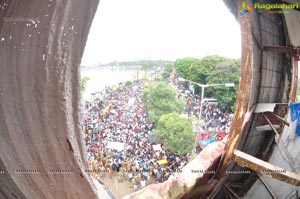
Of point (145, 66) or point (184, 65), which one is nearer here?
point (184, 65)

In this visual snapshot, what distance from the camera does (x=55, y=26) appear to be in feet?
2.79

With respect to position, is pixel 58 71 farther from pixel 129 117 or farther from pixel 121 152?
pixel 129 117

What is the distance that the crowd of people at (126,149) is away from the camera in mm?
11875

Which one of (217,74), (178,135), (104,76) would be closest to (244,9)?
(178,135)

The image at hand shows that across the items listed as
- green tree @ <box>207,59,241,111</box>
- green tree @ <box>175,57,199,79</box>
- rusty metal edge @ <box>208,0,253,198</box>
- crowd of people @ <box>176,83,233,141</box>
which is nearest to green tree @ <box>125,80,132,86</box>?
green tree @ <box>175,57,199,79</box>

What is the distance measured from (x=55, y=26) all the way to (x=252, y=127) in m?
3.82

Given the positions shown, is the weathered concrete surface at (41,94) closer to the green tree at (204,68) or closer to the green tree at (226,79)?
the green tree at (226,79)

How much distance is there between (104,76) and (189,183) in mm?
27319

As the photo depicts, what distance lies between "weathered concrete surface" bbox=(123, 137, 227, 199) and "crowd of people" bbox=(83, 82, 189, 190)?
5.89m

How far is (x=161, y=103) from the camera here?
55.7ft

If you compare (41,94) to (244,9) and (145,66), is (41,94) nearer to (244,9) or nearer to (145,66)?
(244,9)

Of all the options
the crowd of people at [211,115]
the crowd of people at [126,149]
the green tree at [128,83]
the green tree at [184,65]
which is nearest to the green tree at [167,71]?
the green tree at [128,83]

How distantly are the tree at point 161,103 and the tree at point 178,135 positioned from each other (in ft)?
10.2

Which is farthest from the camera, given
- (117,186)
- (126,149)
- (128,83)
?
(128,83)
